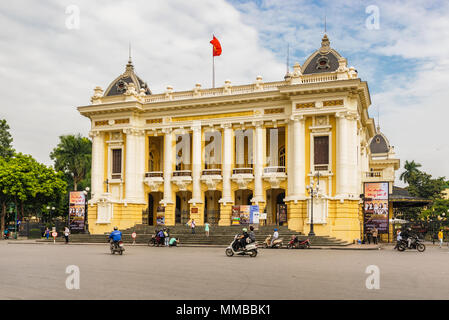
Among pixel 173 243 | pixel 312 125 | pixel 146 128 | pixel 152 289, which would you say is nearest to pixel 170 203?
pixel 146 128

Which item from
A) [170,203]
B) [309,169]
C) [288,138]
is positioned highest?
[288,138]

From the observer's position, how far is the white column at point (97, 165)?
45.8 meters

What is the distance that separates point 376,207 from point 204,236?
12714 mm

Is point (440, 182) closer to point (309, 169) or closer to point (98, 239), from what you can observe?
point (309, 169)

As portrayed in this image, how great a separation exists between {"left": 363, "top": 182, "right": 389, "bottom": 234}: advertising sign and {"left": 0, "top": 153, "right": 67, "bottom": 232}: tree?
33.7 m

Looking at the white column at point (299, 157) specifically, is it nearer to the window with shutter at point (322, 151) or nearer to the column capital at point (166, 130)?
the window with shutter at point (322, 151)

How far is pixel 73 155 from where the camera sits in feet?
221

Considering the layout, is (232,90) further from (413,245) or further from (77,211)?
(413,245)

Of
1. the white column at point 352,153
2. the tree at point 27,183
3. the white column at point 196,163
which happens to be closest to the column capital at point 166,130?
the white column at point 196,163

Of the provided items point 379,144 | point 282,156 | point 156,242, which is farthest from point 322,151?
point 379,144

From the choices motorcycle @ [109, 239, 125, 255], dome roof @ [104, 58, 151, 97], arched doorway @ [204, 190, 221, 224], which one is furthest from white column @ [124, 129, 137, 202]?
motorcycle @ [109, 239, 125, 255]

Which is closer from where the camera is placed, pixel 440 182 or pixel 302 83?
pixel 302 83

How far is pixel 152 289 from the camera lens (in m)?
11.4
